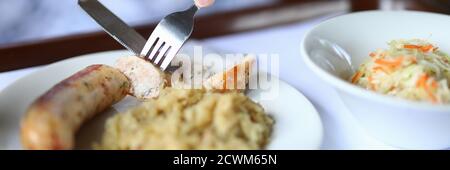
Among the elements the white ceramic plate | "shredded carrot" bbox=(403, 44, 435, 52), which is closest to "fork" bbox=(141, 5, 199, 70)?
the white ceramic plate

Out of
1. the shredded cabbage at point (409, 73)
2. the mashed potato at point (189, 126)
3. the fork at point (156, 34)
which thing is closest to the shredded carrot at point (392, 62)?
the shredded cabbage at point (409, 73)

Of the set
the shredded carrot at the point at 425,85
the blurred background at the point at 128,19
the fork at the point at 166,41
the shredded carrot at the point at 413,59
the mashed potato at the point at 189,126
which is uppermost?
the blurred background at the point at 128,19

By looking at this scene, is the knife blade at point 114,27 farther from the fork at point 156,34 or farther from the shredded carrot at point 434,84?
the shredded carrot at point 434,84

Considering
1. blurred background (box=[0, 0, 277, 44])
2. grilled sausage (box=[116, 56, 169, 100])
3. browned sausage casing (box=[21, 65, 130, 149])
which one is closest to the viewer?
browned sausage casing (box=[21, 65, 130, 149])

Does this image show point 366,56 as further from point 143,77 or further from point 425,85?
point 143,77

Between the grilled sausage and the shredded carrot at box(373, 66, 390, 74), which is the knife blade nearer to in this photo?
the grilled sausage

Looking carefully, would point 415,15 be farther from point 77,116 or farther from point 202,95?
point 77,116
